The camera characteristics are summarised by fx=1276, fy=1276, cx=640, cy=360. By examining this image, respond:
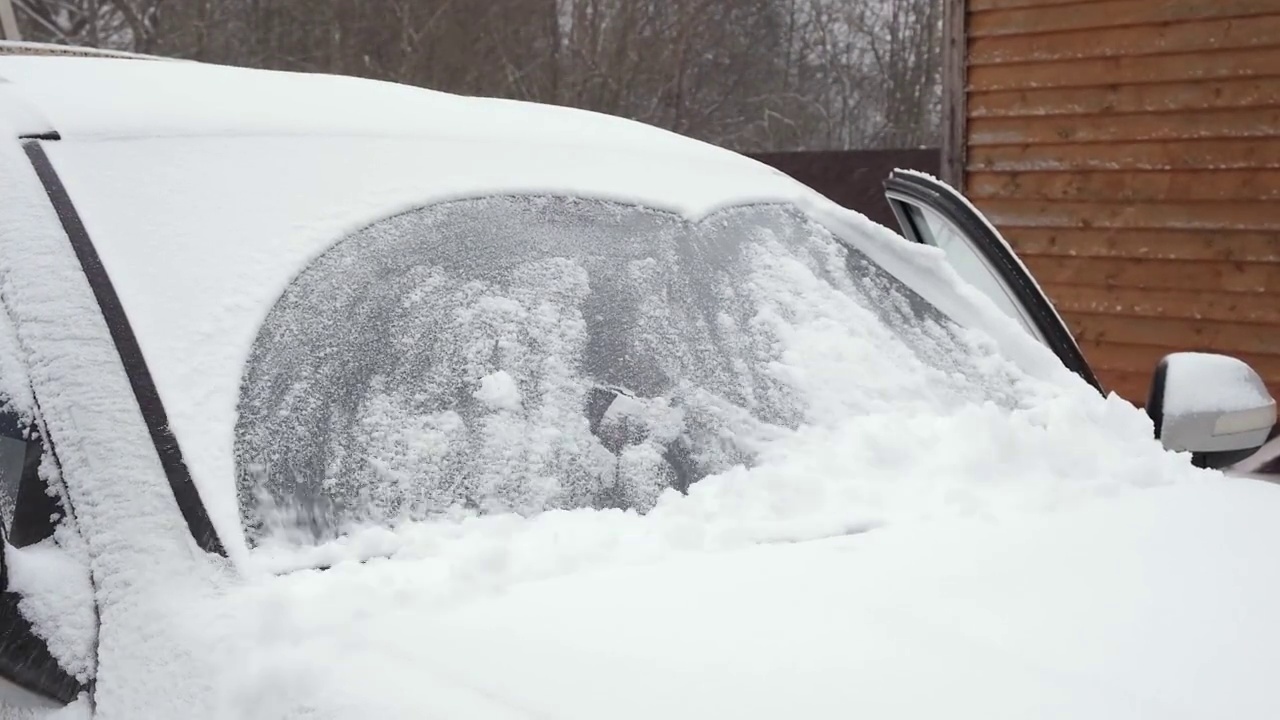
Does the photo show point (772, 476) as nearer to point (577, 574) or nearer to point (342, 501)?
point (577, 574)

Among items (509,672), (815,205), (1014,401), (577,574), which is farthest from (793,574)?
(815,205)

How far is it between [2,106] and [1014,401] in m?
1.61

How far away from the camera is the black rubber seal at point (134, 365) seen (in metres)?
1.40

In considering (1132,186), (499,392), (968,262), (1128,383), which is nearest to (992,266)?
(968,262)

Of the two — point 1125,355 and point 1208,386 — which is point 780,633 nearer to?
point 1208,386

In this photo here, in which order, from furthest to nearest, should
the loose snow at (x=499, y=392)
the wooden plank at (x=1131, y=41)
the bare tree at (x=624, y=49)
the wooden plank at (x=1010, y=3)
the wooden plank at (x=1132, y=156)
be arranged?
the bare tree at (x=624, y=49) < the wooden plank at (x=1010, y=3) < the wooden plank at (x=1132, y=156) < the wooden plank at (x=1131, y=41) < the loose snow at (x=499, y=392)

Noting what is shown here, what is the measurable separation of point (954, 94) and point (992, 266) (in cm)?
500

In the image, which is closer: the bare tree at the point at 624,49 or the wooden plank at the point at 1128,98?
the wooden plank at the point at 1128,98

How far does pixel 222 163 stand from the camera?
1709 millimetres

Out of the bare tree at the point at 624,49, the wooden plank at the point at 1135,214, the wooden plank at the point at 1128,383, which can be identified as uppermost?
the bare tree at the point at 624,49

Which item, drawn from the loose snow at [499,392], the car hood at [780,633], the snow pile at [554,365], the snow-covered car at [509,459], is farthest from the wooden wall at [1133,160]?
the loose snow at [499,392]

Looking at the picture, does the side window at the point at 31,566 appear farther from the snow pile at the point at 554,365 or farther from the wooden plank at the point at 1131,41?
the wooden plank at the point at 1131,41

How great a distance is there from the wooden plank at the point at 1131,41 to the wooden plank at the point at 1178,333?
1347mm

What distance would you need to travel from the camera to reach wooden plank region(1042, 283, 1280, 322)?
611 cm
